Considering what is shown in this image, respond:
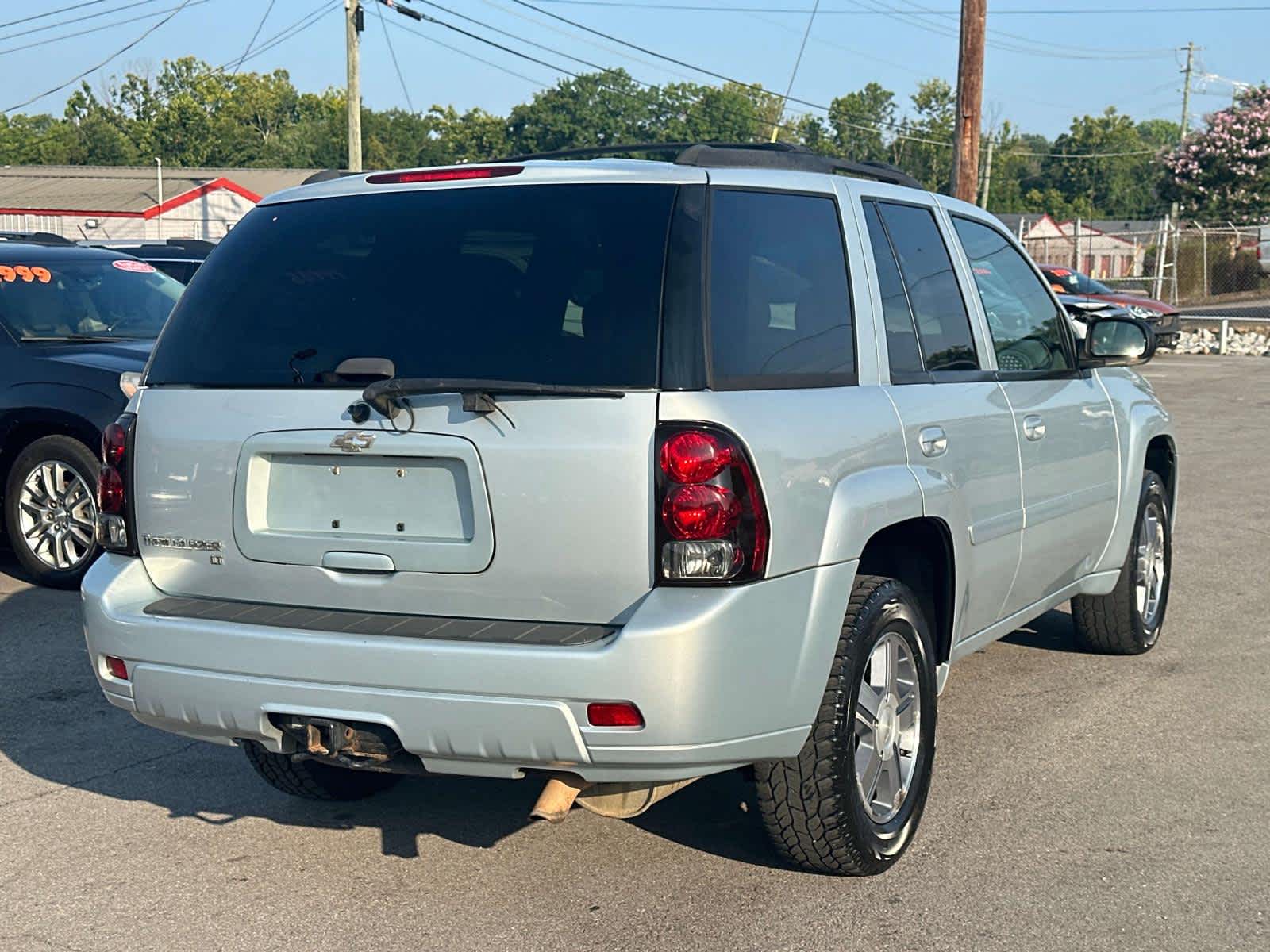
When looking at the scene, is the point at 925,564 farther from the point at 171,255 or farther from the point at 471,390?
the point at 171,255

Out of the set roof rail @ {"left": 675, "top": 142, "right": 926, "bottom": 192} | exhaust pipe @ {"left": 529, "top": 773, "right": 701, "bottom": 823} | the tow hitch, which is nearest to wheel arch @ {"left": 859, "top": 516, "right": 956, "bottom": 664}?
exhaust pipe @ {"left": 529, "top": 773, "right": 701, "bottom": 823}

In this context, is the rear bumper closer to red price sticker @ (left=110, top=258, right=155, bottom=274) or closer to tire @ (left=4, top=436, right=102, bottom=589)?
tire @ (left=4, top=436, right=102, bottom=589)

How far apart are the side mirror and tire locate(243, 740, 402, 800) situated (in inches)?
124

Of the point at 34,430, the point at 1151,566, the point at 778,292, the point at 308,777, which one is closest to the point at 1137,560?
the point at 1151,566

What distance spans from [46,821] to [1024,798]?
3120 mm

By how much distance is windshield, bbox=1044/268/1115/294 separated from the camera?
28250mm

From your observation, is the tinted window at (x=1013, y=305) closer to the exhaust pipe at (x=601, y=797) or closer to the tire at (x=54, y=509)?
the exhaust pipe at (x=601, y=797)

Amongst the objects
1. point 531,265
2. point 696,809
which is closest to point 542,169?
point 531,265

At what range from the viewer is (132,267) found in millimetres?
9898

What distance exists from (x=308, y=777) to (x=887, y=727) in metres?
1.82

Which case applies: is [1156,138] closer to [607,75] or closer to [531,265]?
[607,75]

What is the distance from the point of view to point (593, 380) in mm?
3645

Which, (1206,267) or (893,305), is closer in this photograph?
(893,305)

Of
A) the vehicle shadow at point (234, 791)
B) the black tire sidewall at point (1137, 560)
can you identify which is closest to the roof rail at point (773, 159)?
the vehicle shadow at point (234, 791)
